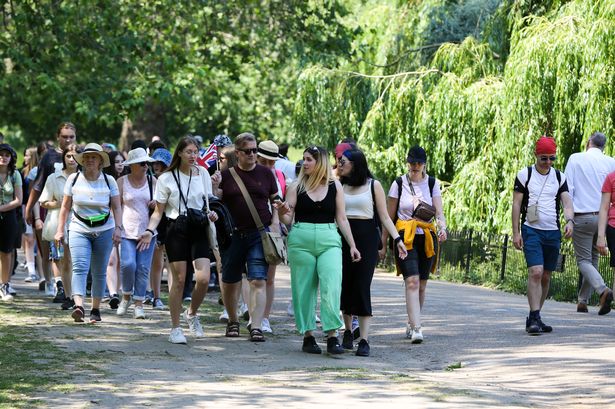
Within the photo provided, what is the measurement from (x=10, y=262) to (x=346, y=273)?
580 centimetres

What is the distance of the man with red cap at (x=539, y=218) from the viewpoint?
12.4 m

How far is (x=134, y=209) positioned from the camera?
45.9ft

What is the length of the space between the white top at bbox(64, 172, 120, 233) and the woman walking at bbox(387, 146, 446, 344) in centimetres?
294

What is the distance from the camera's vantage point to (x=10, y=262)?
15.5 meters

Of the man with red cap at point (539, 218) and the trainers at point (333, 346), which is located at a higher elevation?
the man with red cap at point (539, 218)

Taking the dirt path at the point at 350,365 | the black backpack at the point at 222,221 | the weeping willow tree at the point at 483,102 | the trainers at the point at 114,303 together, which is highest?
the weeping willow tree at the point at 483,102

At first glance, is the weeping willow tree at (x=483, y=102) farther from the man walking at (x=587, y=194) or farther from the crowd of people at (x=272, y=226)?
the crowd of people at (x=272, y=226)

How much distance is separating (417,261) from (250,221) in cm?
163

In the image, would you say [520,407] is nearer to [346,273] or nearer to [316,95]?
[346,273]

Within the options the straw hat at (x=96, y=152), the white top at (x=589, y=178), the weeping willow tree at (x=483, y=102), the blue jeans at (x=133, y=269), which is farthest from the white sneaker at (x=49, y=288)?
the weeping willow tree at (x=483, y=102)

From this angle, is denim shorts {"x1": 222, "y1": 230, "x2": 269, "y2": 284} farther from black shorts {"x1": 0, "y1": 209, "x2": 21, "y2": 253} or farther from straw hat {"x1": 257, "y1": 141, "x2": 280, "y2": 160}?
black shorts {"x1": 0, "y1": 209, "x2": 21, "y2": 253}

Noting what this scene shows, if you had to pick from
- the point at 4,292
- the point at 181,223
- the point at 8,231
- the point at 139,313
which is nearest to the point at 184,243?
the point at 181,223

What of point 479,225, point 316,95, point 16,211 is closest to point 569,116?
point 479,225

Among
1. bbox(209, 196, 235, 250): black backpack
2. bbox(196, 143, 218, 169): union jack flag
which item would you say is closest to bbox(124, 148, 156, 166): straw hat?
bbox(196, 143, 218, 169): union jack flag
